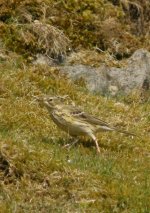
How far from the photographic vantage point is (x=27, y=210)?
28.7ft

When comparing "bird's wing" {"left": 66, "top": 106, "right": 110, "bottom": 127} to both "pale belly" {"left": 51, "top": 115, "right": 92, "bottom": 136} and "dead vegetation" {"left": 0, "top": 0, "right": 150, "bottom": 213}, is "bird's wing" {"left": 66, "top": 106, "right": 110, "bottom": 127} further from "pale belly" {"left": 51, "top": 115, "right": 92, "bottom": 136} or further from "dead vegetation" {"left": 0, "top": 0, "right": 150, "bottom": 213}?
"dead vegetation" {"left": 0, "top": 0, "right": 150, "bottom": 213}

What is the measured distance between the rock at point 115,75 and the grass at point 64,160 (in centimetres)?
90

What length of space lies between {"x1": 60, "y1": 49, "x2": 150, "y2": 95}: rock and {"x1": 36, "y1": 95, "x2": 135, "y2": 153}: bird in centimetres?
306

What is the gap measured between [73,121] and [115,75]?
3772 millimetres

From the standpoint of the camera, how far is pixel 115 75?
14.8 metres

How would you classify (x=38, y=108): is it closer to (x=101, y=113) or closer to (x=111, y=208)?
(x=101, y=113)

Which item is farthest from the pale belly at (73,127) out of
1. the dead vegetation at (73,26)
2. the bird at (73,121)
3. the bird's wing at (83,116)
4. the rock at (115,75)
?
the dead vegetation at (73,26)

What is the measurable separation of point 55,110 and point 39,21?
4217 millimetres

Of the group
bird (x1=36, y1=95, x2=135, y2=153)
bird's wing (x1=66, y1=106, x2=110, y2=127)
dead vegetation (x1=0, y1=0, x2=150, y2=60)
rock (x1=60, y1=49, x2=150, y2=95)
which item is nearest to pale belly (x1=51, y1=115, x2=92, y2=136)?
bird (x1=36, y1=95, x2=135, y2=153)

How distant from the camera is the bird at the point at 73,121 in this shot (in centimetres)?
1111

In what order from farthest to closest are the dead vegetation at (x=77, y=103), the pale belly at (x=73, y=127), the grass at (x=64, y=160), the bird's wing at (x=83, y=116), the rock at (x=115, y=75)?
1. the rock at (x=115, y=75)
2. the bird's wing at (x=83, y=116)
3. the pale belly at (x=73, y=127)
4. the dead vegetation at (x=77, y=103)
5. the grass at (x=64, y=160)

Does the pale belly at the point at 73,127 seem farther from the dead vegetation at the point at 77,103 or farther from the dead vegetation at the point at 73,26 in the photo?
the dead vegetation at the point at 73,26

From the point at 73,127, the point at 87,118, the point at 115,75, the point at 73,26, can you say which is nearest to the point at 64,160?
the point at 73,127

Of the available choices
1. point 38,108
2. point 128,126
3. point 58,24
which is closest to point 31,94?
point 38,108
